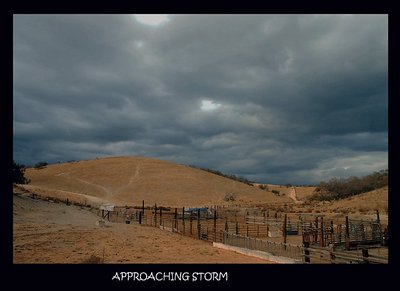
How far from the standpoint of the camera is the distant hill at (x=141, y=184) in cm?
9225

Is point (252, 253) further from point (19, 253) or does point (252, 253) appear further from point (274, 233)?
point (274, 233)

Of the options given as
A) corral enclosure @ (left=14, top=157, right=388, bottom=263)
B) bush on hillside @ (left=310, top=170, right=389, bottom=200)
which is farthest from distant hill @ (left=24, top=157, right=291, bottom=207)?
bush on hillside @ (left=310, top=170, right=389, bottom=200)

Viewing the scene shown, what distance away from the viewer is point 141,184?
108 metres

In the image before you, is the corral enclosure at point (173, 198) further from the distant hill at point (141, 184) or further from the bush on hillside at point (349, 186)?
the bush on hillside at point (349, 186)

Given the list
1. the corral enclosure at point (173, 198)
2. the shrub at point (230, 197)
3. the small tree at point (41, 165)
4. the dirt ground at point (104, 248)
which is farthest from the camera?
the small tree at point (41, 165)

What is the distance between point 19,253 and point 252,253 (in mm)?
12942

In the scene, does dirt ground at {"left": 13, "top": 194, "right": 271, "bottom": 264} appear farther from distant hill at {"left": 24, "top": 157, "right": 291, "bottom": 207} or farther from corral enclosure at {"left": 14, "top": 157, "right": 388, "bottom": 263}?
distant hill at {"left": 24, "top": 157, "right": 291, "bottom": 207}

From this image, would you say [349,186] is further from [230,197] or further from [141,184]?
[141,184]

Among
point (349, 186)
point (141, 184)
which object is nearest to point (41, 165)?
point (141, 184)

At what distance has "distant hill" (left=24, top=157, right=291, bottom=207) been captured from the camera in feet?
303

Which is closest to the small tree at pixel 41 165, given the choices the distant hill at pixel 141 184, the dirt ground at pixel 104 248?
the distant hill at pixel 141 184

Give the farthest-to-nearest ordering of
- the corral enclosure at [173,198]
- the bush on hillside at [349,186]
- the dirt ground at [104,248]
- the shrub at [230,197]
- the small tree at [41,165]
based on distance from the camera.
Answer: the small tree at [41,165] → the shrub at [230,197] → the bush on hillside at [349,186] → the corral enclosure at [173,198] → the dirt ground at [104,248]

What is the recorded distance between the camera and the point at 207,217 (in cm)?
5166
